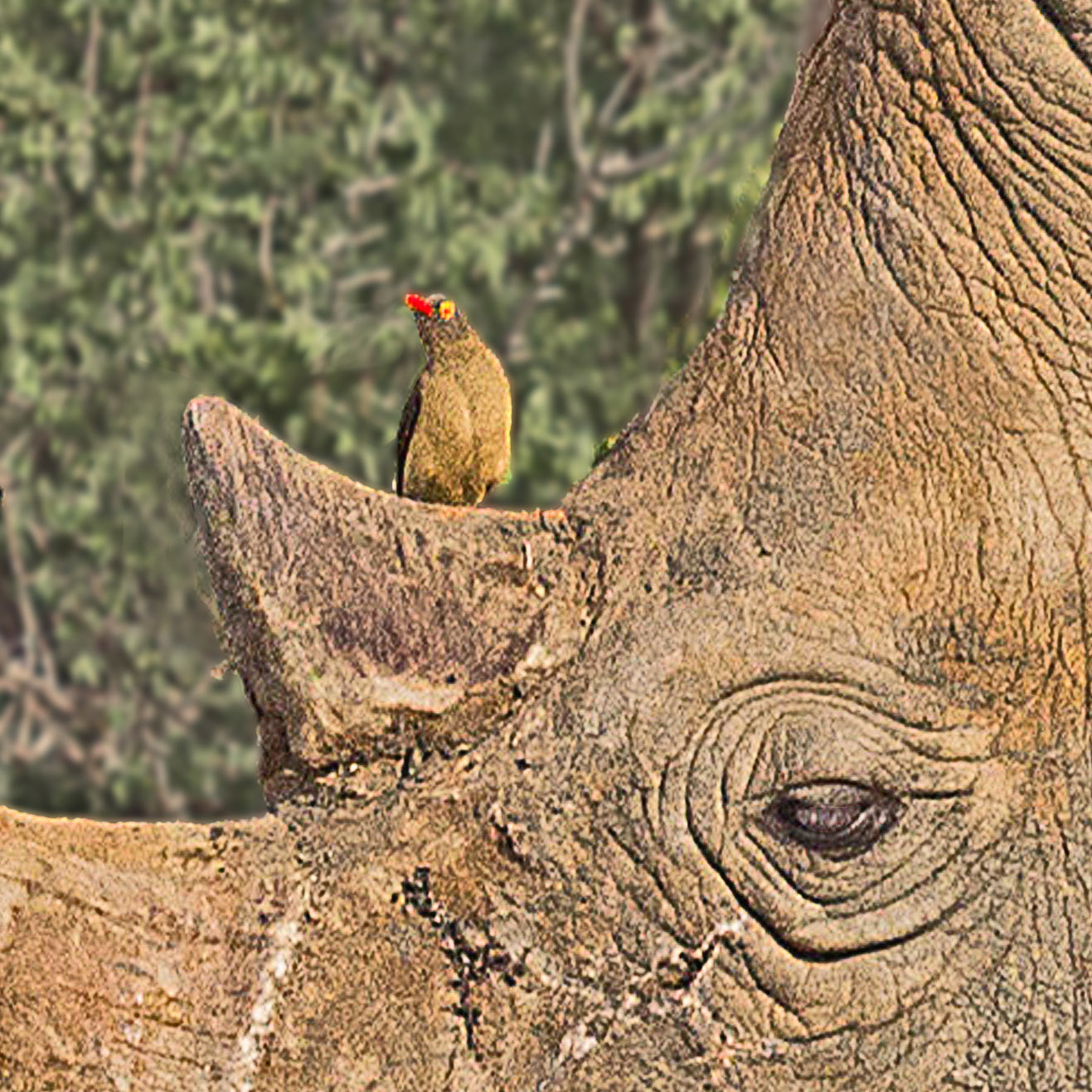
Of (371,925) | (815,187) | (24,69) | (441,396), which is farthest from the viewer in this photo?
(24,69)

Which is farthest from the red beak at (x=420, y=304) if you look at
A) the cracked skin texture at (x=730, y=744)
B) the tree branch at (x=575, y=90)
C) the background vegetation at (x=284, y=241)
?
the tree branch at (x=575, y=90)

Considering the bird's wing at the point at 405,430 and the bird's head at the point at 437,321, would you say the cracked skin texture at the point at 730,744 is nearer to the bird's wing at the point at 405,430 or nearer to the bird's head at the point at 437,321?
the bird's wing at the point at 405,430

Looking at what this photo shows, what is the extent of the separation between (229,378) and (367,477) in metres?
0.62

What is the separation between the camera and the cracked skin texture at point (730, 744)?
2.66 m

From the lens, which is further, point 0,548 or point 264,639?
point 0,548

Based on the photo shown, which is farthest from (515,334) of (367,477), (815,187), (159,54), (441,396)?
(815,187)

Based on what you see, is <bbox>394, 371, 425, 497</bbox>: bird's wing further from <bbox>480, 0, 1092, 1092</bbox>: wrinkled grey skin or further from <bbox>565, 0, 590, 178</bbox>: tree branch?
<bbox>565, 0, 590, 178</bbox>: tree branch

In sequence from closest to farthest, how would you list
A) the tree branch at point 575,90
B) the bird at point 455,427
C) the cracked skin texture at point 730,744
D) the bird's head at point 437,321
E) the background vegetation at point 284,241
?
the cracked skin texture at point 730,744 < the bird at point 455,427 < the bird's head at point 437,321 < the background vegetation at point 284,241 < the tree branch at point 575,90

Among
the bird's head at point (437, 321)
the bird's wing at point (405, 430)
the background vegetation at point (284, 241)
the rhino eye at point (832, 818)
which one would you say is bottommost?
the rhino eye at point (832, 818)

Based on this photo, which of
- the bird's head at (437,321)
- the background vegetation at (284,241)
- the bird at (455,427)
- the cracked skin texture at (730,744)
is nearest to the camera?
the cracked skin texture at (730,744)

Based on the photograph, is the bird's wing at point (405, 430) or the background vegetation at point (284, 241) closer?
the bird's wing at point (405, 430)

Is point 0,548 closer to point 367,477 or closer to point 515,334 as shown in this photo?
point 367,477

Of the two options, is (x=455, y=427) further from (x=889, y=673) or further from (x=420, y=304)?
(x=889, y=673)

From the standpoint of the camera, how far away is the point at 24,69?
27.5ft
